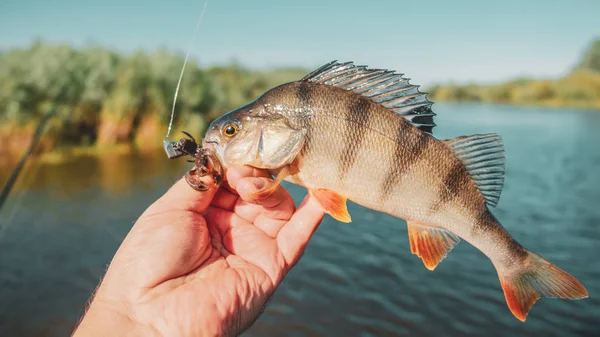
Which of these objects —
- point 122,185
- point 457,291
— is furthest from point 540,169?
point 122,185

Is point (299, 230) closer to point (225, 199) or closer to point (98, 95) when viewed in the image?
point (225, 199)

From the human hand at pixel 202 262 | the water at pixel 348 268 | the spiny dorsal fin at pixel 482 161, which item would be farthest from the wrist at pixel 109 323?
the water at pixel 348 268

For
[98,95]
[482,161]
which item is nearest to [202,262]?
[482,161]

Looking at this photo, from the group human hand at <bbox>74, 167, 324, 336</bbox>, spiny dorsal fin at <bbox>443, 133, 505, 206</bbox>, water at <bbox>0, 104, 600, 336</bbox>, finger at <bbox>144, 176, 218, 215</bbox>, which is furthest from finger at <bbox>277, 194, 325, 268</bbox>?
water at <bbox>0, 104, 600, 336</bbox>

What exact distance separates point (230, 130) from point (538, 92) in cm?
6149

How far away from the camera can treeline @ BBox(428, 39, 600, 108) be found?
49484 mm

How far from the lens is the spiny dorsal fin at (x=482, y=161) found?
265 cm

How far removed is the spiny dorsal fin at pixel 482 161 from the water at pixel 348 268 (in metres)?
3.96

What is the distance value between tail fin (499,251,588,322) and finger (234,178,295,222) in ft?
4.97

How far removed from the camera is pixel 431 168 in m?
2.61

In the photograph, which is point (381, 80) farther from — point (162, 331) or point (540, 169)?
point (540, 169)

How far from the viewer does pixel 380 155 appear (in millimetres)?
2590

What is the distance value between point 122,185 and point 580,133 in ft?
82.6

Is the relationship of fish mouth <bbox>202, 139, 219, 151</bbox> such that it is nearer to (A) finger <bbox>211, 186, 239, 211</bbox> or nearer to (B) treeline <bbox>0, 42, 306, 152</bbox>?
(A) finger <bbox>211, 186, 239, 211</bbox>
